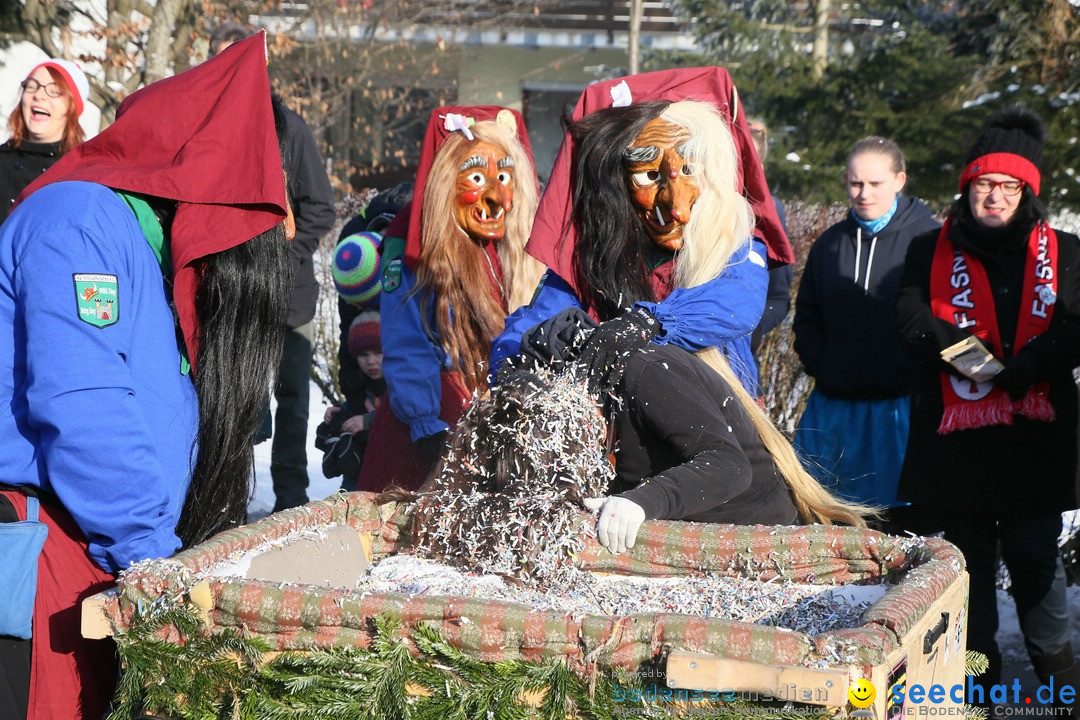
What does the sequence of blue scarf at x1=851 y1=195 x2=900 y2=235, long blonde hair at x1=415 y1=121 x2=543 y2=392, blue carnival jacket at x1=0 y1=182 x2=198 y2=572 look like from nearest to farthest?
blue carnival jacket at x1=0 y1=182 x2=198 y2=572 → long blonde hair at x1=415 y1=121 x2=543 y2=392 → blue scarf at x1=851 y1=195 x2=900 y2=235

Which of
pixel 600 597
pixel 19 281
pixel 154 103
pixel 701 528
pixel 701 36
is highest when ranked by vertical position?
pixel 701 36

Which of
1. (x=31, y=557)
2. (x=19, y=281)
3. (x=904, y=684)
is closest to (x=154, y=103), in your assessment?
(x=19, y=281)

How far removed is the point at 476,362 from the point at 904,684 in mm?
2016

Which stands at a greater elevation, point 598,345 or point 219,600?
point 598,345

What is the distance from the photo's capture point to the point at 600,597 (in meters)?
1.96

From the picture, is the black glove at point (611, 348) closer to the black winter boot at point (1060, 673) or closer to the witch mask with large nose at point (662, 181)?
the witch mask with large nose at point (662, 181)

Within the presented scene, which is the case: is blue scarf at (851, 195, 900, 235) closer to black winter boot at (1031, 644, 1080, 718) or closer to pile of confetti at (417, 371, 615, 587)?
black winter boot at (1031, 644, 1080, 718)

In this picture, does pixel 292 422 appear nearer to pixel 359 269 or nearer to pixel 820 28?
pixel 359 269

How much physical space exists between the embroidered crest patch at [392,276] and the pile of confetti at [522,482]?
151 centimetres

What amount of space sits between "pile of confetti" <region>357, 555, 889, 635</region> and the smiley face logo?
0.44 m

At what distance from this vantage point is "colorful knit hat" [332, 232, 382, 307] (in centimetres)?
434

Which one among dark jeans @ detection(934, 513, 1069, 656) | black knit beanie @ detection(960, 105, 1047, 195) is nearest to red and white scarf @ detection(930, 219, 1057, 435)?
black knit beanie @ detection(960, 105, 1047, 195)

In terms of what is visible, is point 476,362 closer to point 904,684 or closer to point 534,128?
point 904,684

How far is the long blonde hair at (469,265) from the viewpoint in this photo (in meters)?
3.33
